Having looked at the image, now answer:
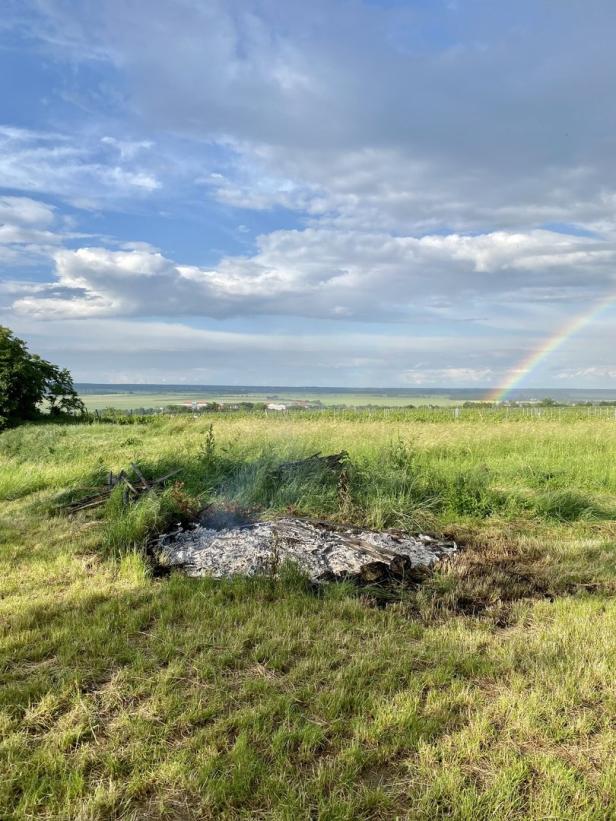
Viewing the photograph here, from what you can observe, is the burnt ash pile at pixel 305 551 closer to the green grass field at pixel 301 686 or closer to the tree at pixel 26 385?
the green grass field at pixel 301 686

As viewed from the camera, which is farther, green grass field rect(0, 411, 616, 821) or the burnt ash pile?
the burnt ash pile

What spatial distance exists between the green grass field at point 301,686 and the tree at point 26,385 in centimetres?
1847

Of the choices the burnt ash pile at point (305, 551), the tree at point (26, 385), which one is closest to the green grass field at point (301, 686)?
the burnt ash pile at point (305, 551)

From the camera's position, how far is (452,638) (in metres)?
→ 3.88

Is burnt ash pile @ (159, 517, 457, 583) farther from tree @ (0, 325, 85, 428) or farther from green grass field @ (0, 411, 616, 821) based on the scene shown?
tree @ (0, 325, 85, 428)

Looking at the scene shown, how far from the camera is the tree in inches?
904

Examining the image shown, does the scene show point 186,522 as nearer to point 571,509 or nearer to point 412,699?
point 412,699

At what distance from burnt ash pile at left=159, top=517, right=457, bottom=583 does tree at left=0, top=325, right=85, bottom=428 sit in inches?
774

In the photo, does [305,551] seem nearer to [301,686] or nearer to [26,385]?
[301,686]

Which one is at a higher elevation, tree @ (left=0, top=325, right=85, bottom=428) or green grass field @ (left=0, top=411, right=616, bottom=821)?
tree @ (left=0, top=325, right=85, bottom=428)

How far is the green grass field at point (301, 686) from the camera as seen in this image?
2408mm

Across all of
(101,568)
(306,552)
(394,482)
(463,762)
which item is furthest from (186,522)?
(463,762)

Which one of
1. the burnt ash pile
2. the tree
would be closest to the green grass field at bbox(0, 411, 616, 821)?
the burnt ash pile

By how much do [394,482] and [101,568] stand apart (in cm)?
391
